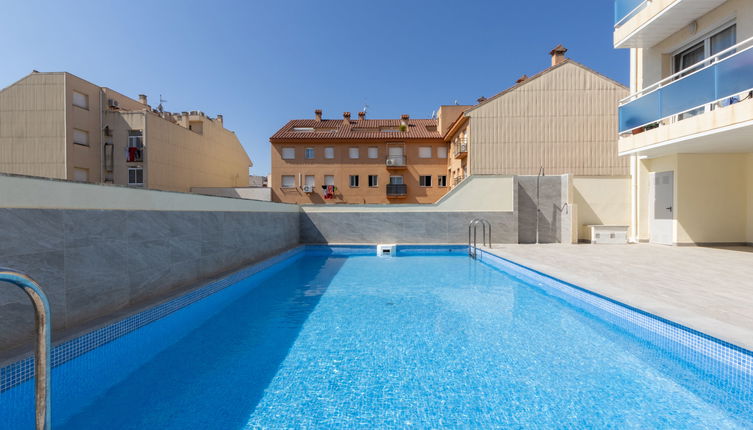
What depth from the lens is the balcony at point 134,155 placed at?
22.2 meters

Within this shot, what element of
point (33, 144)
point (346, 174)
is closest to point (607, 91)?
point (346, 174)

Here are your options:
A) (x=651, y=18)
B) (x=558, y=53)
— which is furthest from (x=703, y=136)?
(x=558, y=53)

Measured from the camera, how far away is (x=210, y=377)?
3691mm

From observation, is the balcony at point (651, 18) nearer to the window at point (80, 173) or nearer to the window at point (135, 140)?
the window at point (135, 140)

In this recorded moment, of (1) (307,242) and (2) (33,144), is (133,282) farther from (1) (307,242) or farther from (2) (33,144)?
(2) (33,144)

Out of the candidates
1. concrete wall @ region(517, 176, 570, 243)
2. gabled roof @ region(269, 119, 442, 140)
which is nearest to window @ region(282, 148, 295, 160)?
gabled roof @ region(269, 119, 442, 140)

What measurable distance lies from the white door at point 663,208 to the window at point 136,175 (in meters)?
29.7

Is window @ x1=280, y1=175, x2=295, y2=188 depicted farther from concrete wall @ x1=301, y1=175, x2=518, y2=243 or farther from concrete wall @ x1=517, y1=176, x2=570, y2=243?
concrete wall @ x1=517, y1=176, x2=570, y2=243

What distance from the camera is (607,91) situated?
18891 mm

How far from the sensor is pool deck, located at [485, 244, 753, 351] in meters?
3.96

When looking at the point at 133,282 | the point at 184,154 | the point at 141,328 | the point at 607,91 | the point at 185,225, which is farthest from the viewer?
the point at 184,154

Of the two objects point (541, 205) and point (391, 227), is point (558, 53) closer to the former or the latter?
point (541, 205)

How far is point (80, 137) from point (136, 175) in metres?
3.85

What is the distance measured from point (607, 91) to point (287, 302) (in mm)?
22101
